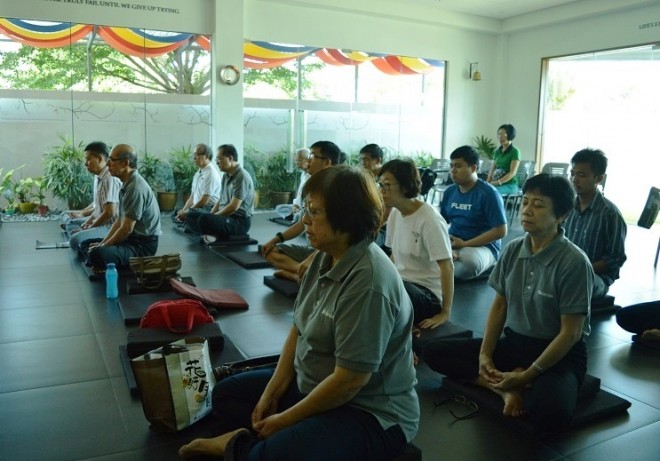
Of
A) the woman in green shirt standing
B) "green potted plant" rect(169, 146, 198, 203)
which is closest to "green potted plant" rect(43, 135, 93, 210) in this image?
"green potted plant" rect(169, 146, 198, 203)

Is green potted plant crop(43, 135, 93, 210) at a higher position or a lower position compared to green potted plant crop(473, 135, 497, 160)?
lower

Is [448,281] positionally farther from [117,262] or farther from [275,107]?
[275,107]

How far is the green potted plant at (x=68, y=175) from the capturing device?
28.1 ft

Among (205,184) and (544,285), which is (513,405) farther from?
(205,184)

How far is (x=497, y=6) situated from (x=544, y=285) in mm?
8962

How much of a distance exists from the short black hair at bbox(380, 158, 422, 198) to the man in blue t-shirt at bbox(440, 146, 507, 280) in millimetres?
Result: 1365

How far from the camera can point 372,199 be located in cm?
186

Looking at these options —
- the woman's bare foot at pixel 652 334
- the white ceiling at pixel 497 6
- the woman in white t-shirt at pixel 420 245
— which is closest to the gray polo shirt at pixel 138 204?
the woman in white t-shirt at pixel 420 245

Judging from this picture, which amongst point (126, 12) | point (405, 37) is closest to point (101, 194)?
point (126, 12)

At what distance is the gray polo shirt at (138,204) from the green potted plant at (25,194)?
438 cm

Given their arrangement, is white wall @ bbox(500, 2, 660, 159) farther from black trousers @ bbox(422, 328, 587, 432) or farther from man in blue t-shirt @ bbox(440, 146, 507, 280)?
black trousers @ bbox(422, 328, 587, 432)

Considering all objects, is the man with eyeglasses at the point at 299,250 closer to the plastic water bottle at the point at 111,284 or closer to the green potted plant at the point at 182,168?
the plastic water bottle at the point at 111,284

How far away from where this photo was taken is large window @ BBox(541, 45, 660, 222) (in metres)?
9.38

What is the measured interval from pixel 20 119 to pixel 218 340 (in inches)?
268
